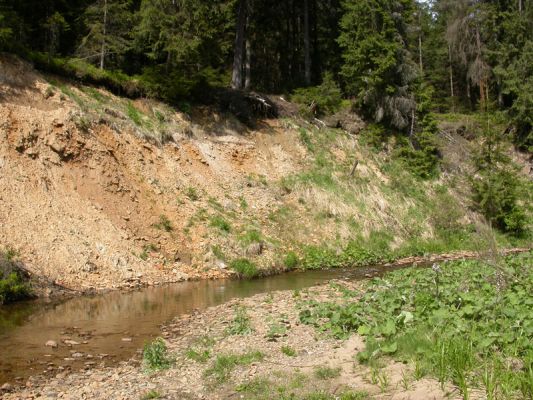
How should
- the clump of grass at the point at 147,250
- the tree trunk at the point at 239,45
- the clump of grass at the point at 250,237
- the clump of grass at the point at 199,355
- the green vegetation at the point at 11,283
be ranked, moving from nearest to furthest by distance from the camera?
the clump of grass at the point at 199,355, the green vegetation at the point at 11,283, the clump of grass at the point at 147,250, the clump of grass at the point at 250,237, the tree trunk at the point at 239,45

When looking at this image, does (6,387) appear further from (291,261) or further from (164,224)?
(291,261)

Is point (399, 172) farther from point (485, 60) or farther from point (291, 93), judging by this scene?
point (485, 60)

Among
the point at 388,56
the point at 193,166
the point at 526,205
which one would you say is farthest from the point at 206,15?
the point at 526,205

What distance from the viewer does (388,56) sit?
31.0 m

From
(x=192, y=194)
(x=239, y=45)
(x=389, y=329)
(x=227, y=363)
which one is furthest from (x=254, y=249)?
(x=239, y=45)

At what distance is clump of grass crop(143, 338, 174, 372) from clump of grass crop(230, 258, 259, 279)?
385 inches

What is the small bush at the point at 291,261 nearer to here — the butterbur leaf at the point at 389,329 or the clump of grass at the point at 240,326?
the clump of grass at the point at 240,326

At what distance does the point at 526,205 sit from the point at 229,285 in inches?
938

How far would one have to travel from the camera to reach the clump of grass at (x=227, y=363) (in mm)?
7811

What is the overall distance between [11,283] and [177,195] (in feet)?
28.0

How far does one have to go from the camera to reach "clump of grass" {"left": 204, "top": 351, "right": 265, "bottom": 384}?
308 inches

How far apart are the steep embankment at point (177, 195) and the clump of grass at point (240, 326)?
648 centimetres

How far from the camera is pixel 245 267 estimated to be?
18906mm

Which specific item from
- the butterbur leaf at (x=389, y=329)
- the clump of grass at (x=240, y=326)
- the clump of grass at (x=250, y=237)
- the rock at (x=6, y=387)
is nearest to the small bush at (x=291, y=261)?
the clump of grass at (x=250, y=237)
